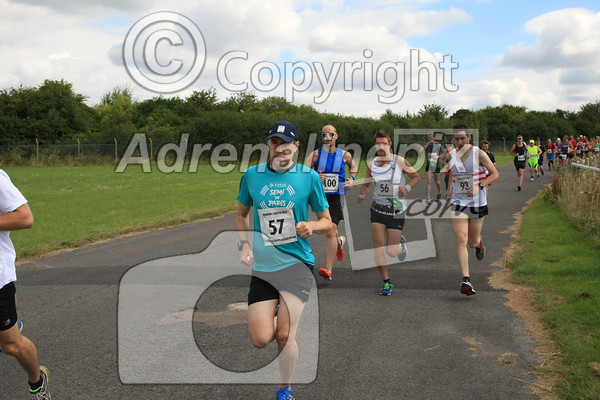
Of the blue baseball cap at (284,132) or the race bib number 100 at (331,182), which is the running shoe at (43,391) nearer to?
the blue baseball cap at (284,132)

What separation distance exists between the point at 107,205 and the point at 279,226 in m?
15.0

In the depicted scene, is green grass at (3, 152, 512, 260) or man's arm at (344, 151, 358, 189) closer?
man's arm at (344, 151, 358, 189)

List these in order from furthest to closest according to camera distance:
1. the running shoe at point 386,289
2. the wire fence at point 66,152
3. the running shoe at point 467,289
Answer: the wire fence at point 66,152, the running shoe at point 386,289, the running shoe at point 467,289

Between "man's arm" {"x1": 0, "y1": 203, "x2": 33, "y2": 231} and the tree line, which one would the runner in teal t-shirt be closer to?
"man's arm" {"x1": 0, "y1": 203, "x2": 33, "y2": 231}

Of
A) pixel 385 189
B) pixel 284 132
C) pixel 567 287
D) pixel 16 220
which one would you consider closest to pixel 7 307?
pixel 16 220

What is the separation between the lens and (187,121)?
6300cm

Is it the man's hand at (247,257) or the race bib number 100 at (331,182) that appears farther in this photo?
the race bib number 100 at (331,182)

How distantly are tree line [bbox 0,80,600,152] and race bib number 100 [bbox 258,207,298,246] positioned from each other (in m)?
34.6

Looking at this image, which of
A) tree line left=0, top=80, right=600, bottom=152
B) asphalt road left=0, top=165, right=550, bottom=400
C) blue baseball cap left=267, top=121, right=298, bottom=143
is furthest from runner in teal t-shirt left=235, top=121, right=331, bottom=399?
tree line left=0, top=80, right=600, bottom=152

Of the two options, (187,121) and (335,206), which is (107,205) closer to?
(335,206)

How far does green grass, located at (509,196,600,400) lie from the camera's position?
179 inches

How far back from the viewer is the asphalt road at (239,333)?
4406 mm

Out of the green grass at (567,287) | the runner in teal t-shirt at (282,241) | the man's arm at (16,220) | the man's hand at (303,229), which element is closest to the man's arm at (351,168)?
the green grass at (567,287)

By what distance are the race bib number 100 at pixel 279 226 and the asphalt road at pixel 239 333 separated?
116 cm
